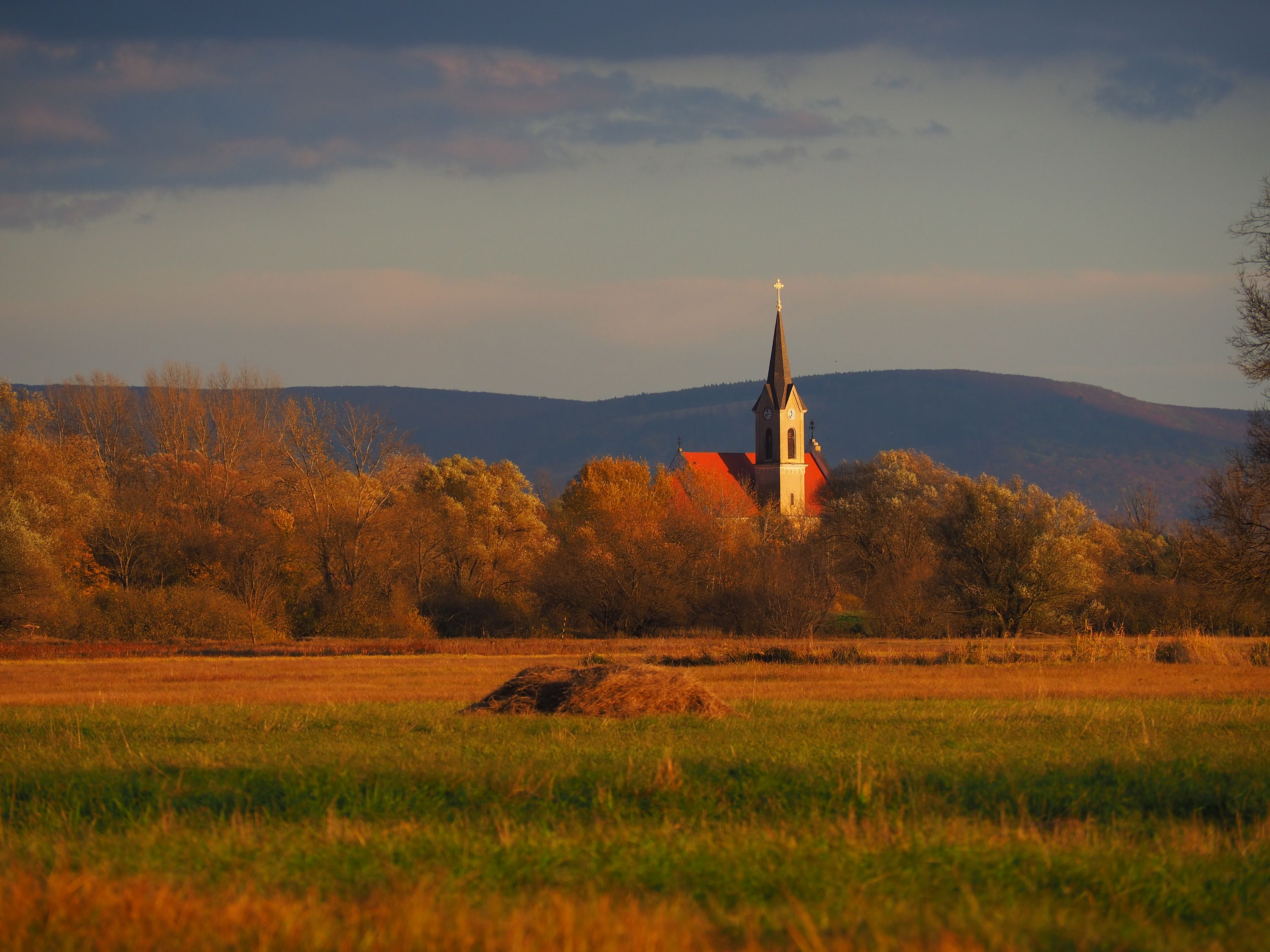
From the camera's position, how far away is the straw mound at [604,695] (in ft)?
A: 56.3

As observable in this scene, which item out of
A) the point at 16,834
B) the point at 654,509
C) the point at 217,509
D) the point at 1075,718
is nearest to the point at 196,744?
the point at 16,834

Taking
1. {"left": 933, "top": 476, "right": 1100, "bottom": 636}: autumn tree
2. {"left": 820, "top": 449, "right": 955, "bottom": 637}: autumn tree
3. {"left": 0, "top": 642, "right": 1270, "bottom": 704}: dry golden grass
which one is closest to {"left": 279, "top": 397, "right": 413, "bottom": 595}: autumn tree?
{"left": 0, "top": 642, "right": 1270, "bottom": 704}: dry golden grass

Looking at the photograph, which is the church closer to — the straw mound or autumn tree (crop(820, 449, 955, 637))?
autumn tree (crop(820, 449, 955, 637))

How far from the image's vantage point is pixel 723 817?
10.2 meters

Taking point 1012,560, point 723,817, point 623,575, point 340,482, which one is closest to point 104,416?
point 340,482

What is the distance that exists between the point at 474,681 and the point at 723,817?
18813 millimetres

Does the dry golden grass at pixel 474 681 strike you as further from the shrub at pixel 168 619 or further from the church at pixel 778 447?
the church at pixel 778 447

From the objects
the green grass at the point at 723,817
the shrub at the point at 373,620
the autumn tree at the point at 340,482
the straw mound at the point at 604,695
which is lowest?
the shrub at the point at 373,620

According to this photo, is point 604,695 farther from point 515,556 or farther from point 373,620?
point 515,556

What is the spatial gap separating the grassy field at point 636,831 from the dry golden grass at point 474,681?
4729 millimetres

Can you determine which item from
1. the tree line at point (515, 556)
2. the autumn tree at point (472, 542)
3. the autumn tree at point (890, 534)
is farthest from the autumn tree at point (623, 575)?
the autumn tree at point (890, 534)

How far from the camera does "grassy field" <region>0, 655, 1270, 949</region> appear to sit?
22.6 feet

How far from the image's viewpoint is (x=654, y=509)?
5666cm

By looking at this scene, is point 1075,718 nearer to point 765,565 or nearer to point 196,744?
point 196,744
